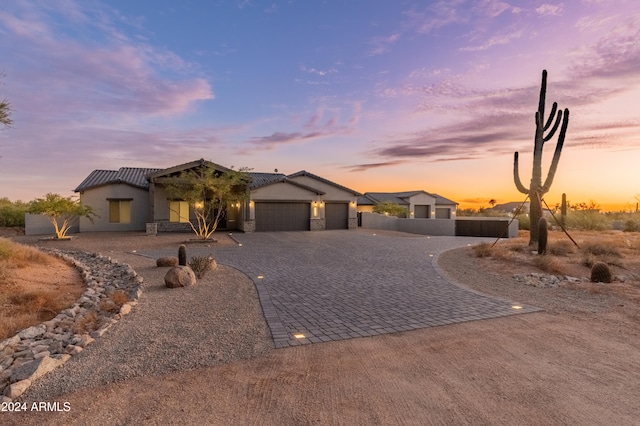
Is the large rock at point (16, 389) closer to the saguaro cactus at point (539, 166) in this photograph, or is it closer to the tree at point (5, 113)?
the tree at point (5, 113)

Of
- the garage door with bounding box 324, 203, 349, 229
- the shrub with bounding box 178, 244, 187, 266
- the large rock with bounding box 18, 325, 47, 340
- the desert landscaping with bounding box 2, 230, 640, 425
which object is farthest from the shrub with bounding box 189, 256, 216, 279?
the garage door with bounding box 324, 203, 349, 229

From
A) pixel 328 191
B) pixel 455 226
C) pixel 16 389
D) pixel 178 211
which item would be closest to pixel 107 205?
pixel 178 211

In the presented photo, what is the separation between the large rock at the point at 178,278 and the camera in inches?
326

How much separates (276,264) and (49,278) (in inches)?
263

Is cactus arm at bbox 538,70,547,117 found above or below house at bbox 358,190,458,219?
above

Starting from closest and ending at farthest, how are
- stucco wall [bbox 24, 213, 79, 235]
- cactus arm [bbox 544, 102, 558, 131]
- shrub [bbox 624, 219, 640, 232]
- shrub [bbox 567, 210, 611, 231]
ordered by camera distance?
1. cactus arm [bbox 544, 102, 558, 131]
2. stucco wall [bbox 24, 213, 79, 235]
3. shrub [bbox 624, 219, 640, 232]
4. shrub [bbox 567, 210, 611, 231]

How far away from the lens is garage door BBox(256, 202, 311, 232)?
2606 centimetres

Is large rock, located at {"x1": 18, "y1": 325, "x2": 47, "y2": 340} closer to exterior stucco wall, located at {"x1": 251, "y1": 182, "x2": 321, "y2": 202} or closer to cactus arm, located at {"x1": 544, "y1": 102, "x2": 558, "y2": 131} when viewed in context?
cactus arm, located at {"x1": 544, "y1": 102, "x2": 558, "y2": 131}

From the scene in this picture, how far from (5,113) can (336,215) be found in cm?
2338

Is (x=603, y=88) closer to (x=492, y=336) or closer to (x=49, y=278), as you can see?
(x=492, y=336)

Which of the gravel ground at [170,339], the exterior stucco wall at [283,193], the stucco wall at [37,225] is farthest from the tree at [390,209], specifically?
the gravel ground at [170,339]

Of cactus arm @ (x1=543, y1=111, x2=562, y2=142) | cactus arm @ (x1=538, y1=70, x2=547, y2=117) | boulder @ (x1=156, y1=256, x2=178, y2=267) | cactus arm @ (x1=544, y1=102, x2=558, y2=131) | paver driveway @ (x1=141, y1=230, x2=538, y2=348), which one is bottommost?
paver driveway @ (x1=141, y1=230, x2=538, y2=348)

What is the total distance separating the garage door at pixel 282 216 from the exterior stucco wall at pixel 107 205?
372 inches

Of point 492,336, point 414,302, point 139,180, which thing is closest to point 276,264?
point 414,302
